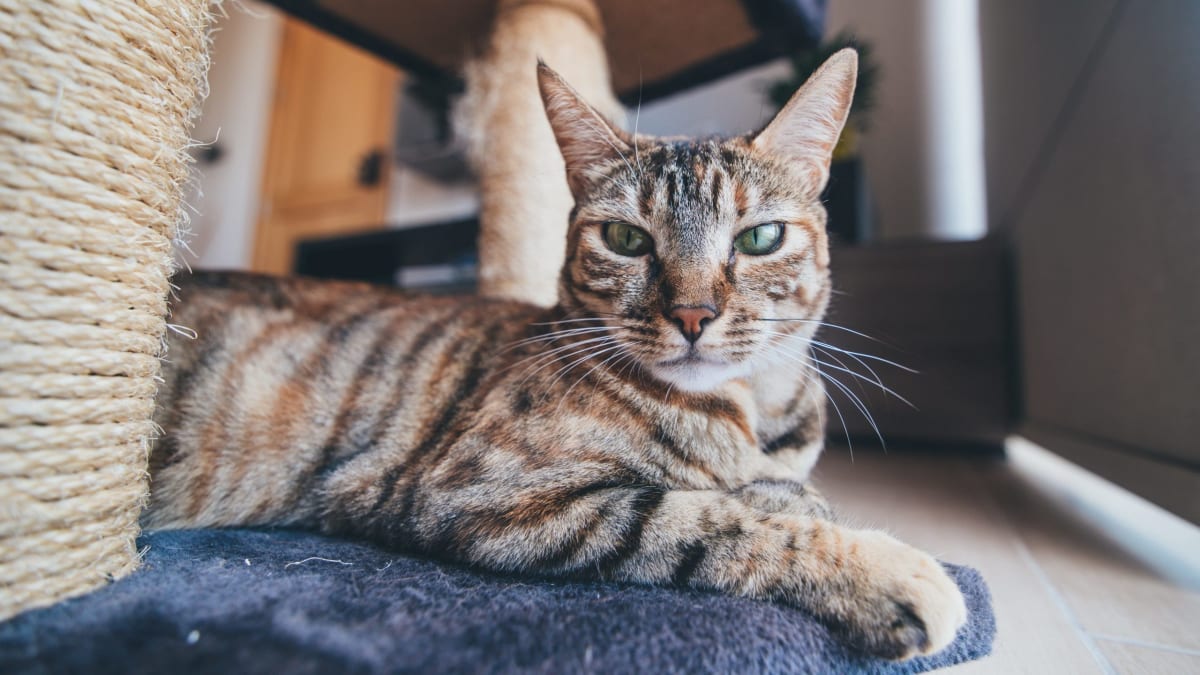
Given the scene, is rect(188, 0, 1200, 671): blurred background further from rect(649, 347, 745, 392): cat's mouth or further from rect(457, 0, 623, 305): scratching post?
rect(649, 347, 745, 392): cat's mouth

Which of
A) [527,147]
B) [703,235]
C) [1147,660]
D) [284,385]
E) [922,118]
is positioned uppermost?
[922,118]

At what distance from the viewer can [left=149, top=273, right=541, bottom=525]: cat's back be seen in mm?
895

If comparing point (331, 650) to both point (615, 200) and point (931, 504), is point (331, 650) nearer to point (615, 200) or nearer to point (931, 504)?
point (615, 200)

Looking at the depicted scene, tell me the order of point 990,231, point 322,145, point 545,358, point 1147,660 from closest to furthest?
point 1147,660
point 545,358
point 990,231
point 322,145

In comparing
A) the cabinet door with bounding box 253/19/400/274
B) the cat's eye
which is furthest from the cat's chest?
the cabinet door with bounding box 253/19/400/274

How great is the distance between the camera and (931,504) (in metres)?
1.36

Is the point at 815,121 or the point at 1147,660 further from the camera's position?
the point at 815,121

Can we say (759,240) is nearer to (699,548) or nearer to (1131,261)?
(699,548)

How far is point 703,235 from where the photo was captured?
0.79 meters

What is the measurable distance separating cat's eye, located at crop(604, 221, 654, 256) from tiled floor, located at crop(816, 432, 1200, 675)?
50 centimetres

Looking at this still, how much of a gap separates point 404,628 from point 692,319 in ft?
1.50

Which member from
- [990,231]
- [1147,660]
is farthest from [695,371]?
[990,231]

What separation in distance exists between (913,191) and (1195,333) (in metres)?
2.45

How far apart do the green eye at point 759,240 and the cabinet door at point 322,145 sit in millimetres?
3955
